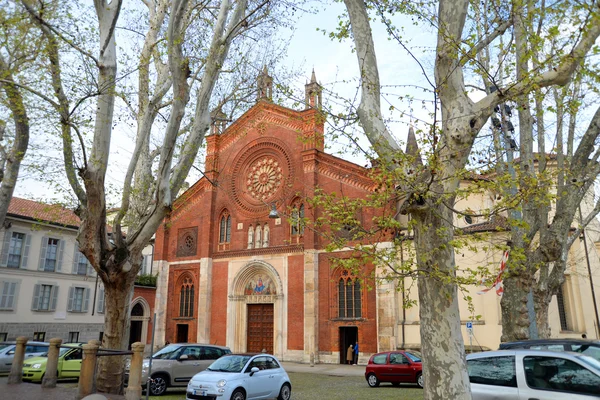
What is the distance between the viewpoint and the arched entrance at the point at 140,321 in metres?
33.2

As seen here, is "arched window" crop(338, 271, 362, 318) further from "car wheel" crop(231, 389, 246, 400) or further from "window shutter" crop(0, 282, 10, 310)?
"window shutter" crop(0, 282, 10, 310)

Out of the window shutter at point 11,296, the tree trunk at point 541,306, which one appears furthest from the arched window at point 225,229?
the tree trunk at point 541,306

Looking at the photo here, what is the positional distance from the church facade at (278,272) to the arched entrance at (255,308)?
2.5 inches

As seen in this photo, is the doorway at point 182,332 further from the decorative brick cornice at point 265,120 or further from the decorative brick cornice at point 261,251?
the decorative brick cornice at point 265,120

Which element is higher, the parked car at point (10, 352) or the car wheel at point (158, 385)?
the parked car at point (10, 352)

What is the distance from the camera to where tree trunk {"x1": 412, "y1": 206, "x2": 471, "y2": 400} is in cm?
548

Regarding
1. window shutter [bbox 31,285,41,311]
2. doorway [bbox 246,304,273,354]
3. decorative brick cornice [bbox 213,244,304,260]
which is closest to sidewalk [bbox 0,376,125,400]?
window shutter [bbox 31,285,41,311]

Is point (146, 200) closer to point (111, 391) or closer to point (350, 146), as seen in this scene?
point (111, 391)

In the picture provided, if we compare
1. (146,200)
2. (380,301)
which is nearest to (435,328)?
(146,200)

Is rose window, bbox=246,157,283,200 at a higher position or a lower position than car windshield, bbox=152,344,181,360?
higher

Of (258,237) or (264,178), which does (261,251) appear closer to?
(258,237)

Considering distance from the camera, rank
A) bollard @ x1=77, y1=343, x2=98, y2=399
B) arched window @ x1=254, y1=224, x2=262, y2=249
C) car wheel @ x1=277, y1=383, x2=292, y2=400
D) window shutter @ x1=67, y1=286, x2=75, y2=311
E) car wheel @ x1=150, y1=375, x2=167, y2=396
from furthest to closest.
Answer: arched window @ x1=254, y1=224, x2=262, y2=249 < window shutter @ x1=67, y1=286, x2=75, y2=311 < car wheel @ x1=150, y1=375, x2=167, y2=396 < car wheel @ x1=277, y1=383, x2=292, y2=400 < bollard @ x1=77, y1=343, x2=98, y2=399

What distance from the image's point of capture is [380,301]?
23562mm

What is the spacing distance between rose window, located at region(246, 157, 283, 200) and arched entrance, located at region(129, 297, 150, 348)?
1232cm
